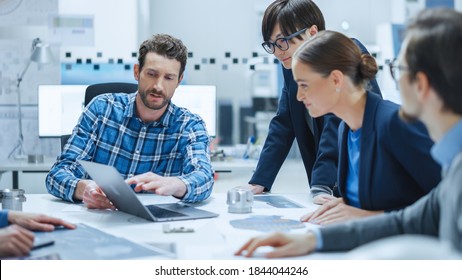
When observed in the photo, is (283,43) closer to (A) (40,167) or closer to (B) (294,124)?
(B) (294,124)

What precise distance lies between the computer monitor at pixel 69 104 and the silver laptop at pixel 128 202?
2271 millimetres

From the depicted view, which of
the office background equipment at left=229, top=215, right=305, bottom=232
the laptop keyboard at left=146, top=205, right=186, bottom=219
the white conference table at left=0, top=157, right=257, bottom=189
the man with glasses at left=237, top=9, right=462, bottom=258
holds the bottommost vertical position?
the white conference table at left=0, top=157, right=257, bottom=189

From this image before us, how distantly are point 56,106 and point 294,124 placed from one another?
2.10 meters

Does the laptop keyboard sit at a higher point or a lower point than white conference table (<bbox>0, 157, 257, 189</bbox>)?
higher

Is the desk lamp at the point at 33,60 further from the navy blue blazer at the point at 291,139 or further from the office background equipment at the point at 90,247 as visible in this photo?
the office background equipment at the point at 90,247

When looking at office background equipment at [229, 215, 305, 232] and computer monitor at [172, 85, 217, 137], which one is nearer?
office background equipment at [229, 215, 305, 232]

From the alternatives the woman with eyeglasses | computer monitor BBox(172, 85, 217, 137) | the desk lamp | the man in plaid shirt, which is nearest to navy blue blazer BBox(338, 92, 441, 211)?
the woman with eyeglasses

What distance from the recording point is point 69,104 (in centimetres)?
421

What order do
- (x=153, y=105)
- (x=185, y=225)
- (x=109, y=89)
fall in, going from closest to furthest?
(x=185, y=225) → (x=153, y=105) → (x=109, y=89)

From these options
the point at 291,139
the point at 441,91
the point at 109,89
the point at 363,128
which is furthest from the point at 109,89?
the point at 441,91

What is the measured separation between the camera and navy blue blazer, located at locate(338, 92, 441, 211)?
1719 mm

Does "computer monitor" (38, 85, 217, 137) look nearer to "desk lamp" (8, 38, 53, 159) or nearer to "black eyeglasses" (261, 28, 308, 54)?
"desk lamp" (8, 38, 53, 159)
